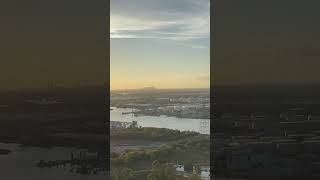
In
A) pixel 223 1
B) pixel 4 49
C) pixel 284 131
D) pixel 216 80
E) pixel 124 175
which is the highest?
pixel 223 1

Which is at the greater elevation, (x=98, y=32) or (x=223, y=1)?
(x=223, y=1)

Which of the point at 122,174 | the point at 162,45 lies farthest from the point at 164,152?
the point at 162,45

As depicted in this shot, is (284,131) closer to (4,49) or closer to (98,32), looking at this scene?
(98,32)

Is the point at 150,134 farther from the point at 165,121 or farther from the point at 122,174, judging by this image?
the point at 122,174

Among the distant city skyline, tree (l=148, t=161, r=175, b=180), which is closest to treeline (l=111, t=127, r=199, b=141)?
tree (l=148, t=161, r=175, b=180)

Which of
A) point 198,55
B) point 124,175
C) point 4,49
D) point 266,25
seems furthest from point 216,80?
point 4,49
